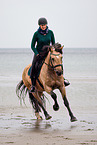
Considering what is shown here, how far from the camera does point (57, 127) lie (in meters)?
7.93

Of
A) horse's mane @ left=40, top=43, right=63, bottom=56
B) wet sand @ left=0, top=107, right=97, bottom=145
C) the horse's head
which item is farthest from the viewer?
horse's mane @ left=40, top=43, right=63, bottom=56

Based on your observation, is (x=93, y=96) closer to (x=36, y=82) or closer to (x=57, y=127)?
(x=36, y=82)

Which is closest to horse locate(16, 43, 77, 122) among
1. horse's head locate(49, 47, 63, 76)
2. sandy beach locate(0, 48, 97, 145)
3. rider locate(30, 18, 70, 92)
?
horse's head locate(49, 47, 63, 76)

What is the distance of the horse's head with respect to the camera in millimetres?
7598

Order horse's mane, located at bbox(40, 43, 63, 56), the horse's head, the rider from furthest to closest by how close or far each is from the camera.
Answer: the rider → horse's mane, located at bbox(40, 43, 63, 56) → the horse's head

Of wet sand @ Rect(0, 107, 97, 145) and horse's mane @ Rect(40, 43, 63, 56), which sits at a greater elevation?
horse's mane @ Rect(40, 43, 63, 56)

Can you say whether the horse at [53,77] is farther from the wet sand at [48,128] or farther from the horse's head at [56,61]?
the wet sand at [48,128]

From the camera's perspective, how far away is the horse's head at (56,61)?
24.9 feet

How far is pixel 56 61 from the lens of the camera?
303 inches

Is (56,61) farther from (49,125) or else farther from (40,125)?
(40,125)

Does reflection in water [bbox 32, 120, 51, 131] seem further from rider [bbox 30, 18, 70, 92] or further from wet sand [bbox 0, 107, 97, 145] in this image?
rider [bbox 30, 18, 70, 92]

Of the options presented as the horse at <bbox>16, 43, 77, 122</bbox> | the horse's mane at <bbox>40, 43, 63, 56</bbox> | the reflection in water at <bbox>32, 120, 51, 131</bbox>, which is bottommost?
the reflection in water at <bbox>32, 120, 51, 131</bbox>

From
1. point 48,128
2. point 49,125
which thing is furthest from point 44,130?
point 49,125

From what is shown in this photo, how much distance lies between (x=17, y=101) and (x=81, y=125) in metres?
5.48
